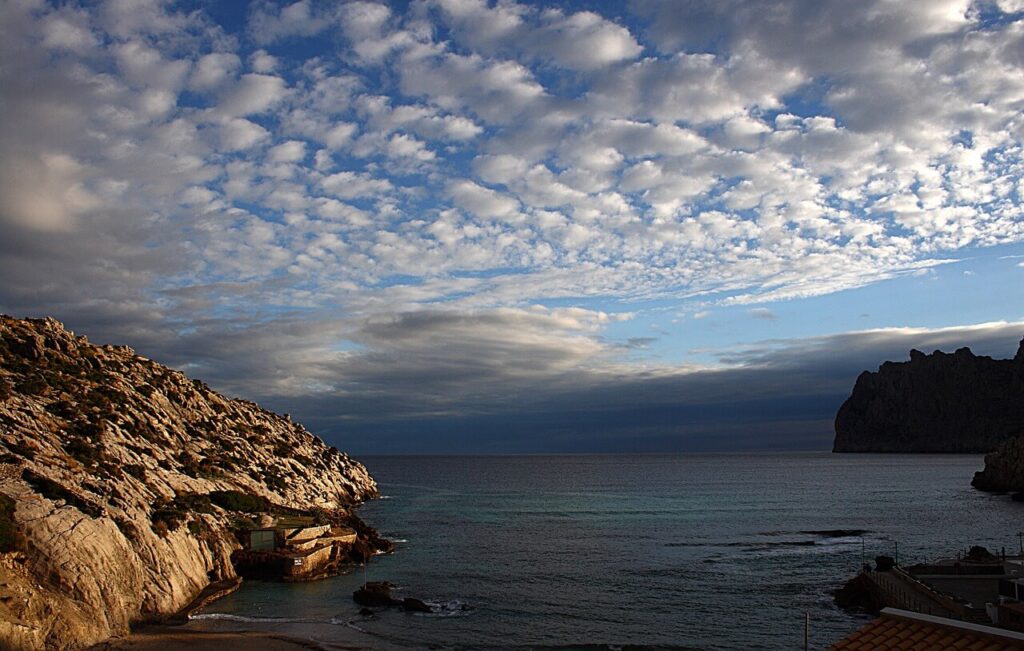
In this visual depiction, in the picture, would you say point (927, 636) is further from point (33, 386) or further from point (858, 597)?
point (33, 386)

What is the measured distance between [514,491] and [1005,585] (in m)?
126

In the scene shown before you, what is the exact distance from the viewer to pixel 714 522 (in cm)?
9488

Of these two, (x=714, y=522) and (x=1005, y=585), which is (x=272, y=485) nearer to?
(x=714, y=522)

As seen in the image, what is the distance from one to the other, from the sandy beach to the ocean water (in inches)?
72.1

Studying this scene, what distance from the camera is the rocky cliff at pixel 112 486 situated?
1374 inches

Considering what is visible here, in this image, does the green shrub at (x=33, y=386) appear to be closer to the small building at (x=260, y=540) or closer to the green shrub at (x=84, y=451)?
the green shrub at (x=84, y=451)

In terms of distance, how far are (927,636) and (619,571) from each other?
47426 millimetres

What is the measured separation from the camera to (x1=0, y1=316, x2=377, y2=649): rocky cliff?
115ft

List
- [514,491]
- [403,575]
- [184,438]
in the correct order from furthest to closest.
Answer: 1. [514,491]
2. [184,438]
3. [403,575]

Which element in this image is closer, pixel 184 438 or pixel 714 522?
pixel 184 438

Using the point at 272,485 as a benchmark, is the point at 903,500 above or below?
below

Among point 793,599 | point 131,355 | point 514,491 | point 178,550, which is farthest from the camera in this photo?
point 514,491

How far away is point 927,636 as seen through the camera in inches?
549

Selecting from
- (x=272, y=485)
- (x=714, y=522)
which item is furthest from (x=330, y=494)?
(x=714, y=522)
